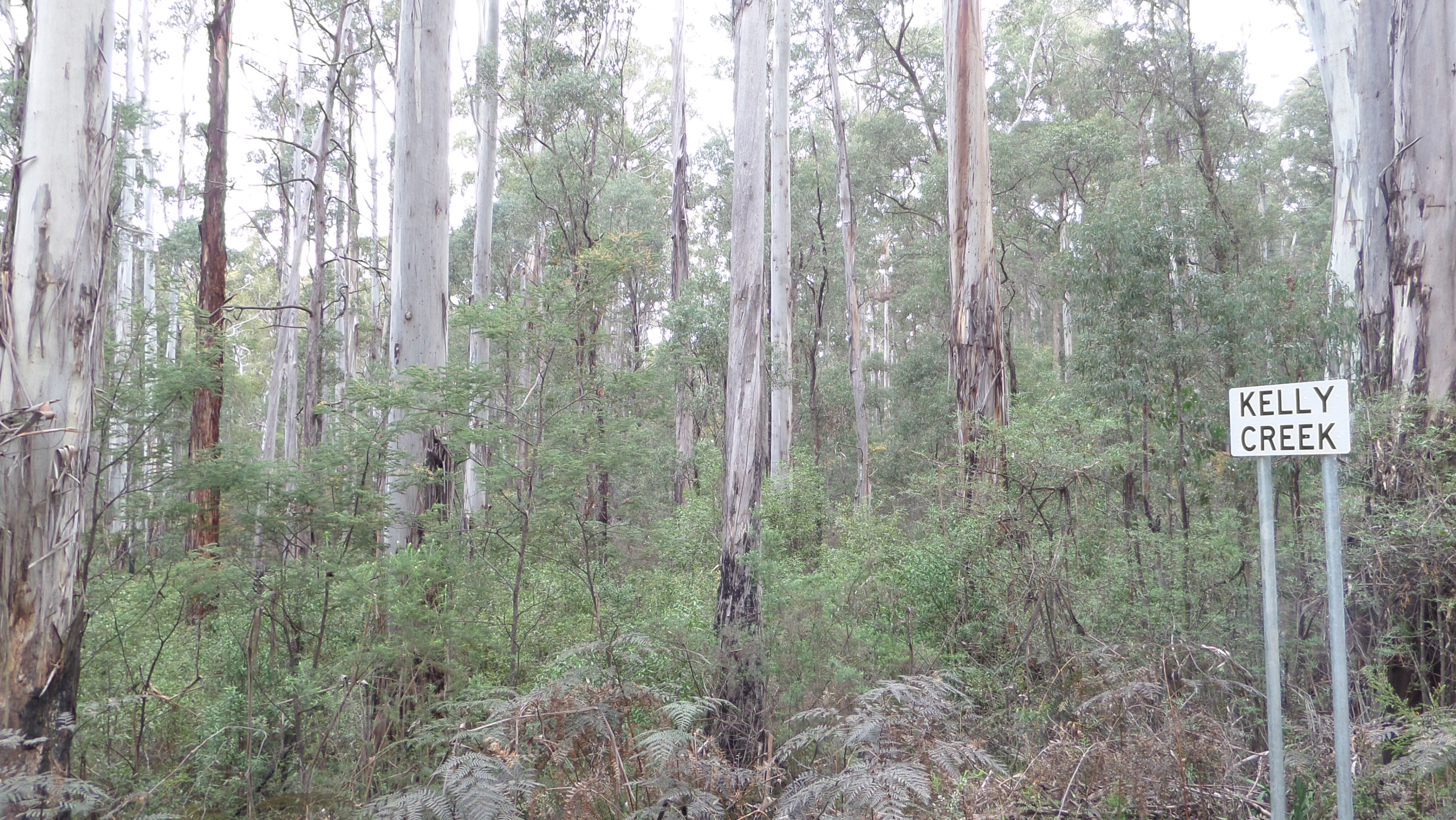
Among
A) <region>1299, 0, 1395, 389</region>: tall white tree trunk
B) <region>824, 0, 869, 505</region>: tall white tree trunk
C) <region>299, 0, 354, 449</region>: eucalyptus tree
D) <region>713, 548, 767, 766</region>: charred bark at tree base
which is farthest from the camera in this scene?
<region>824, 0, 869, 505</region>: tall white tree trunk

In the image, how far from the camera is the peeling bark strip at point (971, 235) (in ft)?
27.3

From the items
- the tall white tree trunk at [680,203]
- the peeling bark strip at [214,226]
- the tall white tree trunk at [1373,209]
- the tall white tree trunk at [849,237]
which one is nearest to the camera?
the tall white tree trunk at [1373,209]

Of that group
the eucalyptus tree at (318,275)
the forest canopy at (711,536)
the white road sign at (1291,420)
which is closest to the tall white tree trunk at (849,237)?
the forest canopy at (711,536)

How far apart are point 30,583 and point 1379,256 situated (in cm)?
783

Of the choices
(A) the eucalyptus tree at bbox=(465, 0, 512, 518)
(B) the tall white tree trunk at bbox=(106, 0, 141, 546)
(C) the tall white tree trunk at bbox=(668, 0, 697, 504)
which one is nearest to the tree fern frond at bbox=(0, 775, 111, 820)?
(B) the tall white tree trunk at bbox=(106, 0, 141, 546)

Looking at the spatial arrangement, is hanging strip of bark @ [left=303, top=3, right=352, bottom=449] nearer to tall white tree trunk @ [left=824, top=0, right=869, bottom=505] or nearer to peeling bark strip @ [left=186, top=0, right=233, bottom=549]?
peeling bark strip @ [left=186, top=0, right=233, bottom=549]

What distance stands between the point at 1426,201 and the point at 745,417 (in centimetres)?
468

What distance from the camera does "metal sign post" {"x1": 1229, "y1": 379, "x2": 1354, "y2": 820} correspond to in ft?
9.30

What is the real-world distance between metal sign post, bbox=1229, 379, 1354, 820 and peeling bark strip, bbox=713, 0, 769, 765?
2844 millimetres

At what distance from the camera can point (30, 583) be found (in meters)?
3.22

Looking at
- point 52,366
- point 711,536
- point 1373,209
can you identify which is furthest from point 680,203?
point 52,366

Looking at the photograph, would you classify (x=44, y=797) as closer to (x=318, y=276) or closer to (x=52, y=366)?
(x=52, y=366)

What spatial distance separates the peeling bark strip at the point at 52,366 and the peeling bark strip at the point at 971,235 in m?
6.95

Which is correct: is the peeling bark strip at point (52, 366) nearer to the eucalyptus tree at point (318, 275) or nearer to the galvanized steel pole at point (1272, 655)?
the galvanized steel pole at point (1272, 655)
